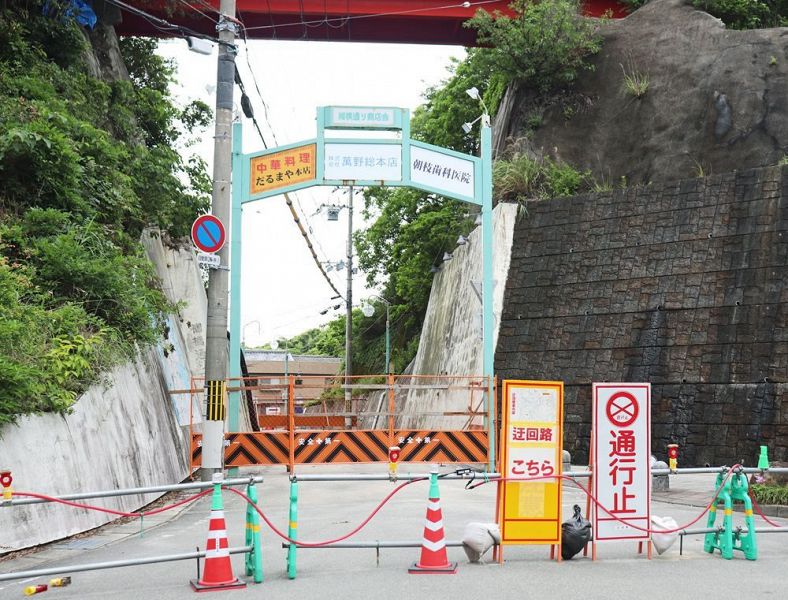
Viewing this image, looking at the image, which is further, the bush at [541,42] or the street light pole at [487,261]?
the bush at [541,42]

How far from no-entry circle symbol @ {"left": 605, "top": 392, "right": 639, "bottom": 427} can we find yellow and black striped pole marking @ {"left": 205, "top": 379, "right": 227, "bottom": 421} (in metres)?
6.18

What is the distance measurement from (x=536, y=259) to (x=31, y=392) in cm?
1647

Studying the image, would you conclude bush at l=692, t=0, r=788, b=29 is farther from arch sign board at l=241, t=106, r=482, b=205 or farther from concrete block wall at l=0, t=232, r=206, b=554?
concrete block wall at l=0, t=232, r=206, b=554

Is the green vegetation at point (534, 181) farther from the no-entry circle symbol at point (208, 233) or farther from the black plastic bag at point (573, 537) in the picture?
the black plastic bag at point (573, 537)

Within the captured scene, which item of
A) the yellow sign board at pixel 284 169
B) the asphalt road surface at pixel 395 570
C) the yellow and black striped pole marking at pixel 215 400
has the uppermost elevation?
the yellow sign board at pixel 284 169

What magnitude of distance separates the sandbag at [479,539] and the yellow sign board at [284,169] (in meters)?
11.5

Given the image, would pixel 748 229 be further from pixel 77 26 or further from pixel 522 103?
pixel 77 26

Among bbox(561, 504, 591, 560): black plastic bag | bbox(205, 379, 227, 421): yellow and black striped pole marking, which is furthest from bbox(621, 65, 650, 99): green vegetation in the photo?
bbox(561, 504, 591, 560): black plastic bag

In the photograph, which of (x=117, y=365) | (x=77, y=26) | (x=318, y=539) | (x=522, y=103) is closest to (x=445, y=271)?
(x=522, y=103)

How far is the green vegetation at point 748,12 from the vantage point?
92.7 feet

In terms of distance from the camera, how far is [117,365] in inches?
517

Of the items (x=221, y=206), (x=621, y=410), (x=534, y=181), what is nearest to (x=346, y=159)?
(x=221, y=206)

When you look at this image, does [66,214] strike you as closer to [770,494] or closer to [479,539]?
[479,539]

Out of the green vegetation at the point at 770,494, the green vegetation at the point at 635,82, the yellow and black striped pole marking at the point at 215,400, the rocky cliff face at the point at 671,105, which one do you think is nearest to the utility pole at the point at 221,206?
the yellow and black striped pole marking at the point at 215,400
